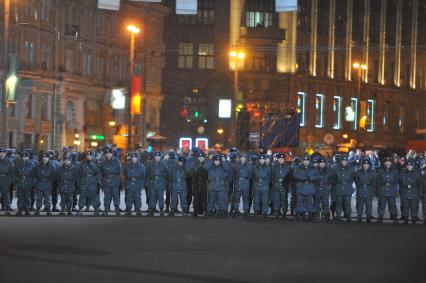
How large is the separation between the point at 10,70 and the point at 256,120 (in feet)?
53.0

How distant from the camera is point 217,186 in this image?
28891mm

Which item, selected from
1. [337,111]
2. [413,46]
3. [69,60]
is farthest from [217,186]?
[413,46]

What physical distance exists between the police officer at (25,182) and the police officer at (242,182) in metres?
5.85

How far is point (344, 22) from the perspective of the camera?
96.9 m

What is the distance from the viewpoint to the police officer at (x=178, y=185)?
29.4 meters

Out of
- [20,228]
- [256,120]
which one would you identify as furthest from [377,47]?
[20,228]

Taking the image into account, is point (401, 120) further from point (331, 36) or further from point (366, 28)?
point (331, 36)

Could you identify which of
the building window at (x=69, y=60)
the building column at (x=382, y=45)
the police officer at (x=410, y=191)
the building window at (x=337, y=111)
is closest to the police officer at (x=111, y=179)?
the police officer at (x=410, y=191)

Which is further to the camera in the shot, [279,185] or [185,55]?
[185,55]

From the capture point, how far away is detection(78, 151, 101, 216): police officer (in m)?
28.7

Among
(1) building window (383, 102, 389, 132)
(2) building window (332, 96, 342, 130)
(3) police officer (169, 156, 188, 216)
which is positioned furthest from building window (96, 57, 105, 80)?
(3) police officer (169, 156, 188, 216)

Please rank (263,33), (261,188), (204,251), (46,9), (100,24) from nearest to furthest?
1. (204,251)
2. (261,188)
3. (46,9)
4. (100,24)
5. (263,33)

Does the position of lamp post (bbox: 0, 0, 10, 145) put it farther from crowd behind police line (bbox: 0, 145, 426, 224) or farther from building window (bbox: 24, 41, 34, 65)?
building window (bbox: 24, 41, 34, 65)

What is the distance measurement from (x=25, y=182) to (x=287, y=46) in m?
61.9
